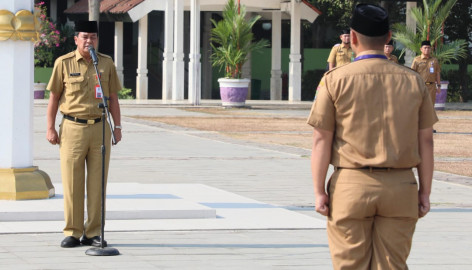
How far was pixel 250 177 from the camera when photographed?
14336mm

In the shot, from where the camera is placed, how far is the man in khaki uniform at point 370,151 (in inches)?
212

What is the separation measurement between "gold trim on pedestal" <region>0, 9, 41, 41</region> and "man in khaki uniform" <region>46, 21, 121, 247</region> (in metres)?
1.66

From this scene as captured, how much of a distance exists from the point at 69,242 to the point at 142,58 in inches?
1080

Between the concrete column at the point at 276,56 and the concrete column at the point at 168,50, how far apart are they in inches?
161

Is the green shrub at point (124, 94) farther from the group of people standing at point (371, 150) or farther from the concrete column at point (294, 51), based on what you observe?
the group of people standing at point (371, 150)

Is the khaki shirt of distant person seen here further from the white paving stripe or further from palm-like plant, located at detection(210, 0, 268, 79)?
the white paving stripe

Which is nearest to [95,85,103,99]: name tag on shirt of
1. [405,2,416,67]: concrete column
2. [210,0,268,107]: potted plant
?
[210,0,268,107]: potted plant

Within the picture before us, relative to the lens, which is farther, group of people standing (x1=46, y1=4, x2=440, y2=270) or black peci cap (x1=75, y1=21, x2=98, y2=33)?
black peci cap (x1=75, y1=21, x2=98, y2=33)

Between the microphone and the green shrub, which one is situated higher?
the microphone

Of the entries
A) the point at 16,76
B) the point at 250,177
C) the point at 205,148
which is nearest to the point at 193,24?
the point at 205,148

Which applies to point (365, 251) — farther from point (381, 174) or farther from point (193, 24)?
point (193, 24)

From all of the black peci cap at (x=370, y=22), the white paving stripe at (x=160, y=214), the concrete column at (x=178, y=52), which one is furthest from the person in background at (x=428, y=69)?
the black peci cap at (x=370, y=22)

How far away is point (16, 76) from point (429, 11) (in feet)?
77.5

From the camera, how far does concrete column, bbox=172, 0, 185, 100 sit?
3419cm
